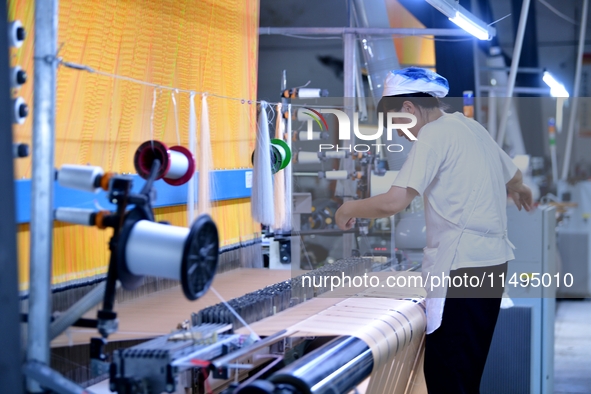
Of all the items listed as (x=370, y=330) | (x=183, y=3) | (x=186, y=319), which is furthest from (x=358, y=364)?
(x=183, y=3)

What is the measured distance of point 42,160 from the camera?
4.66 ft

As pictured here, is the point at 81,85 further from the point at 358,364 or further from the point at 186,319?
the point at 358,364

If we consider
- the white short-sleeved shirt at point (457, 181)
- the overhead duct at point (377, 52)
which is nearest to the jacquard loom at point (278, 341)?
the white short-sleeved shirt at point (457, 181)

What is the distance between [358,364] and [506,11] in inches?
357

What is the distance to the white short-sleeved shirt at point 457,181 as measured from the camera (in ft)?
7.59

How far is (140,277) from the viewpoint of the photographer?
59.7 inches

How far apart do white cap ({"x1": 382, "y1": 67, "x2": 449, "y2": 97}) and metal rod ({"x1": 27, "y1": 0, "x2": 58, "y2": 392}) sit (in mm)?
1253

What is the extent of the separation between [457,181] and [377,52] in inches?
128

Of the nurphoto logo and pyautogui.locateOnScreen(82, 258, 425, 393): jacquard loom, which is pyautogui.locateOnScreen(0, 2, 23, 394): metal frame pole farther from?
the nurphoto logo

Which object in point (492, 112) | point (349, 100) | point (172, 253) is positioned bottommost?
point (172, 253)

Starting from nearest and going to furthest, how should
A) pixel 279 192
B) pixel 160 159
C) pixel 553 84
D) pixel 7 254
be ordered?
pixel 7 254
pixel 160 159
pixel 279 192
pixel 553 84

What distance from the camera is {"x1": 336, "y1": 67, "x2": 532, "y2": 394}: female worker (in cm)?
232

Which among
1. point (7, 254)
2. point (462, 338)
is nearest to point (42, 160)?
point (7, 254)

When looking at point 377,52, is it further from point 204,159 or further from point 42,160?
point 42,160
